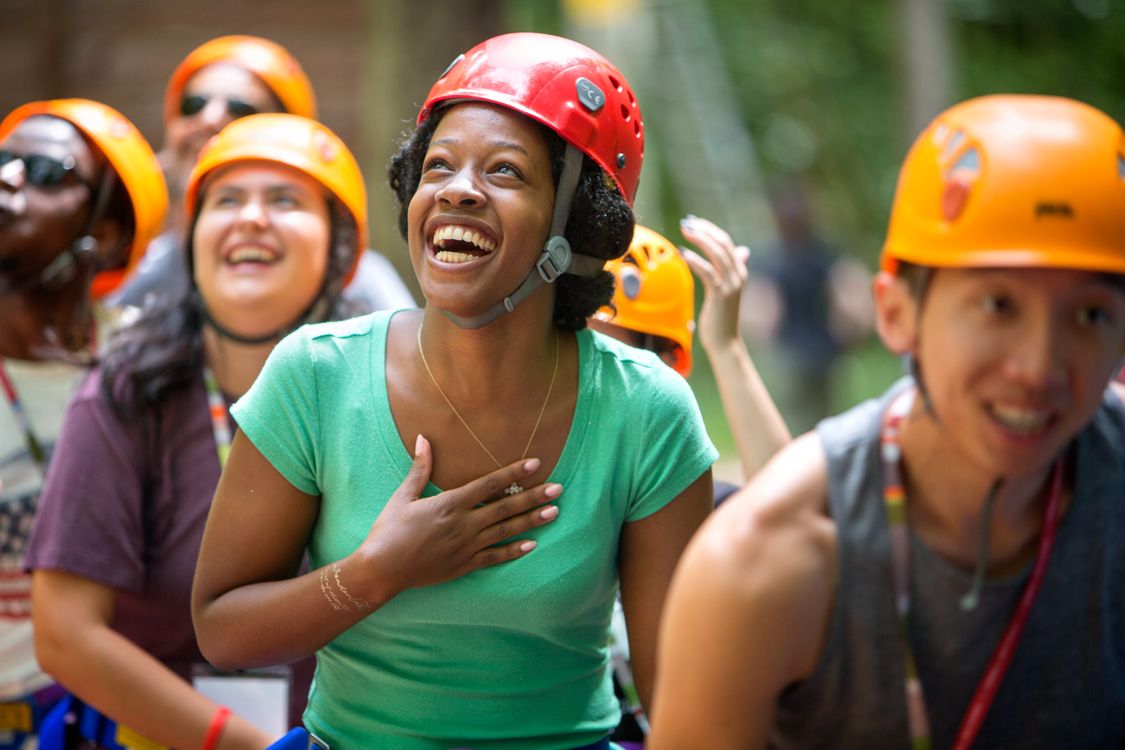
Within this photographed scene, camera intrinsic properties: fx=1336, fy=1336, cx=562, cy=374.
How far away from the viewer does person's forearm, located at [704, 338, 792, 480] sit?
345 centimetres

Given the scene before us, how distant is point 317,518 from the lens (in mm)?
2812

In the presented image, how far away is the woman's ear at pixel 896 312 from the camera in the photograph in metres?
2.30

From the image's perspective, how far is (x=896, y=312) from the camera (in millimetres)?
2348

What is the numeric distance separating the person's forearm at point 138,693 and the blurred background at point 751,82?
2127 millimetres

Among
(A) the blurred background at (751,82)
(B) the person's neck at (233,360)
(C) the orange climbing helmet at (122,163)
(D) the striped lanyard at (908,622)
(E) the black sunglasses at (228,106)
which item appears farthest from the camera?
(A) the blurred background at (751,82)

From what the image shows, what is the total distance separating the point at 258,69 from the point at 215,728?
2852mm

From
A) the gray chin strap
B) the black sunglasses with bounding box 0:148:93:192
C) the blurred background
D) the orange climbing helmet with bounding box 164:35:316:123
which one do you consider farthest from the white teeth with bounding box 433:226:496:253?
the orange climbing helmet with bounding box 164:35:316:123

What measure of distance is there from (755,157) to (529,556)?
18.8m

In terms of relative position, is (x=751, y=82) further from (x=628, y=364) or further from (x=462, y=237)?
(x=462, y=237)

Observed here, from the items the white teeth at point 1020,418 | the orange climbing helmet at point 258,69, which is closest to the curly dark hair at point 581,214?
the white teeth at point 1020,418

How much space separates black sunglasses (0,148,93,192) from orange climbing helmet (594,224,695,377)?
1775 millimetres

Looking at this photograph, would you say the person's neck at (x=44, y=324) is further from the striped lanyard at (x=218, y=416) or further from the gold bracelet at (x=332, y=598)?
the gold bracelet at (x=332, y=598)

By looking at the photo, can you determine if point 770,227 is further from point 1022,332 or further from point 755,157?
point 1022,332

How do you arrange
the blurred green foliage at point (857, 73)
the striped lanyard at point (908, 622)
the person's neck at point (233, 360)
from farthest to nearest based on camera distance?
the blurred green foliage at point (857, 73) → the person's neck at point (233, 360) → the striped lanyard at point (908, 622)
